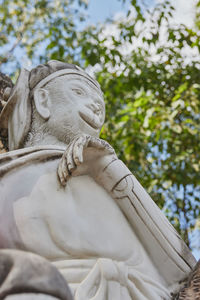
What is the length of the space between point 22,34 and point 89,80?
6.64 meters

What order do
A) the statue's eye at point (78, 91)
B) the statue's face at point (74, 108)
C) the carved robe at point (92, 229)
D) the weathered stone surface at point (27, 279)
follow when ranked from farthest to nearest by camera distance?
the statue's eye at point (78, 91) → the statue's face at point (74, 108) → the carved robe at point (92, 229) → the weathered stone surface at point (27, 279)

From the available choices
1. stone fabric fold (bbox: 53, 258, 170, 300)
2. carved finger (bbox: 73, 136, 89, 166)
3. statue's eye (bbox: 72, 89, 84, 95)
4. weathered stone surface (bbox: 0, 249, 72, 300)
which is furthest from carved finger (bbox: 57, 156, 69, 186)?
weathered stone surface (bbox: 0, 249, 72, 300)

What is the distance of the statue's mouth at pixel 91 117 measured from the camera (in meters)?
4.03

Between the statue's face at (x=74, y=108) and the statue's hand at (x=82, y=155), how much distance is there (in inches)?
17.2

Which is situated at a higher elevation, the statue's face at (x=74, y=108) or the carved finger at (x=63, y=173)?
the statue's face at (x=74, y=108)

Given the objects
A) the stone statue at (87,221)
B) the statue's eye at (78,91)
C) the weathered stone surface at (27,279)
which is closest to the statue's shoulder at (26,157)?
the stone statue at (87,221)

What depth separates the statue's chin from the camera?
4031mm

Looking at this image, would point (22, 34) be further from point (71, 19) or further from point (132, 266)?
point (132, 266)

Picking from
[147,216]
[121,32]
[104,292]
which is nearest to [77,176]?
[147,216]

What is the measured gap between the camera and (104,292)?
2.96 metres

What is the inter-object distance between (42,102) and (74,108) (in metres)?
0.26

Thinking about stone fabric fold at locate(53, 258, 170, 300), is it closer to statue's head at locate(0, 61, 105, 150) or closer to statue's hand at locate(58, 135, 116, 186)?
statue's hand at locate(58, 135, 116, 186)

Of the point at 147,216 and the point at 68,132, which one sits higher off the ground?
the point at 68,132

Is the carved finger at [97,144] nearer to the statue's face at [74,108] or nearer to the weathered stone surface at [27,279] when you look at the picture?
the statue's face at [74,108]
